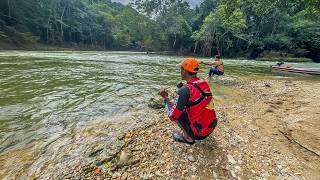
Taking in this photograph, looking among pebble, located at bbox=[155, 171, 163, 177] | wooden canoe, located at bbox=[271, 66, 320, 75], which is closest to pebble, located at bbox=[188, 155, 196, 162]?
pebble, located at bbox=[155, 171, 163, 177]

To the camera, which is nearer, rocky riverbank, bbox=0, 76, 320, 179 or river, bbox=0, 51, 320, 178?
rocky riverbank, bbox=0, 76, 320, 179

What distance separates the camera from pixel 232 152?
4828 mm

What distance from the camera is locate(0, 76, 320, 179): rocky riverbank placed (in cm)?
422

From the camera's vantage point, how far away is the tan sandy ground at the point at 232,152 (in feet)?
13.8

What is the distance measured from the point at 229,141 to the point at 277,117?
290cm

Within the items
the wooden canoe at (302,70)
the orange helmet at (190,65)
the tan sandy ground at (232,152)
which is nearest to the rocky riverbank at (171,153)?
the tan sandy ground at (232,152)

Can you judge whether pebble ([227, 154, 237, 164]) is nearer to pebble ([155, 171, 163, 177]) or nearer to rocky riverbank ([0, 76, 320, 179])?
rocky riverbank ([0, 76, 320, 179])

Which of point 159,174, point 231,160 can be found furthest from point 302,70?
point 159,174

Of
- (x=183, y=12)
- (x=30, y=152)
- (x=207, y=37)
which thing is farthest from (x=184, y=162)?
(x=183, y=12)

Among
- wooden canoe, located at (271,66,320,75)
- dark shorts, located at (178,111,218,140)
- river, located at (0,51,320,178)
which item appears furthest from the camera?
wooden canoe, located at (271,66,320,75)

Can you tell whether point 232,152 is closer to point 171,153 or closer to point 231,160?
point 231,160

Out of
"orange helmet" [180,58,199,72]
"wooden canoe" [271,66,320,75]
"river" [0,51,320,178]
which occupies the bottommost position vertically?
"river" [0,51,320,178]

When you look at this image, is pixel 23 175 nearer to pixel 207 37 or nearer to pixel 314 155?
pixel 314 155

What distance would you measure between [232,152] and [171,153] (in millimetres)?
1206
